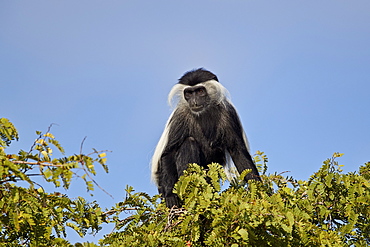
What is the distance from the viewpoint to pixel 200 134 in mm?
6012

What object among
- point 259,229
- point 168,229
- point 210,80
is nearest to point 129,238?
point 168,229

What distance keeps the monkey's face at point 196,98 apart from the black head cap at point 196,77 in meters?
0.15

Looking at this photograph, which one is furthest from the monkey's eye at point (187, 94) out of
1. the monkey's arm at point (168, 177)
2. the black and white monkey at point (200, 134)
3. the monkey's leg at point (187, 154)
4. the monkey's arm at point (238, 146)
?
the monkey's arm at point (168, 177)

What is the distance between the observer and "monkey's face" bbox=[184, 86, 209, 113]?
618 centimetres

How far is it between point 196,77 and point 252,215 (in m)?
4.03

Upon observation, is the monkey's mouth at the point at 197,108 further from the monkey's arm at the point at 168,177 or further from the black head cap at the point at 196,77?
the monkey's arm at the point at 168,177

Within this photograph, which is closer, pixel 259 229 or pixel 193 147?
pixel 259 229

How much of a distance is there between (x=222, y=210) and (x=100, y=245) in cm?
85

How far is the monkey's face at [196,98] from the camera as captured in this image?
6184mm

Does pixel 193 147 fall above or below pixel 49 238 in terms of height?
above

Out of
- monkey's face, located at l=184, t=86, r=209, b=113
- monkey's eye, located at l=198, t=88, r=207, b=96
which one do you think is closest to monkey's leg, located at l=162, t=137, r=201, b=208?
monkey's face, located at l=184, t=86, r=209, b=113

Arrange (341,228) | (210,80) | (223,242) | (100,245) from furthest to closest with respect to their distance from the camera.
A: (210,80), (341,228), (100,245), (223,242)

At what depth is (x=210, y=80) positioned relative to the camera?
6469mm

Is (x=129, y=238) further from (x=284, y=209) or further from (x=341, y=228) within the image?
(x=341, y=228)
